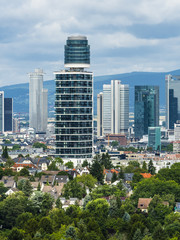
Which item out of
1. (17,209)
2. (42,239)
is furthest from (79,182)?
(42,239)

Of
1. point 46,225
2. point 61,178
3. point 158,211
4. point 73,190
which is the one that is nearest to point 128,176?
point 61,178

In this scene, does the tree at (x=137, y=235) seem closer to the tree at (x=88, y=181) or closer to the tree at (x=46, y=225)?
the tree at (x=46, y=225)

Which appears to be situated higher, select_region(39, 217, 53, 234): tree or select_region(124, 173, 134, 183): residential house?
select_region(124, 173, 134, 183): residential house

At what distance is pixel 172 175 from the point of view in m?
165

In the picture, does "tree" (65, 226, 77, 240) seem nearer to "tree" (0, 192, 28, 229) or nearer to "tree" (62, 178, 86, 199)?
"tree" (0, 192, 28, 229)

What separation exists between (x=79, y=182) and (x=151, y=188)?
25.1 m

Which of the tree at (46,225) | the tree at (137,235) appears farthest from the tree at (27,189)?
the tree at (137,235)

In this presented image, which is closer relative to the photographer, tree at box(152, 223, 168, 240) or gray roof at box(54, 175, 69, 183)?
tree at box(152, 223, 168, 240)

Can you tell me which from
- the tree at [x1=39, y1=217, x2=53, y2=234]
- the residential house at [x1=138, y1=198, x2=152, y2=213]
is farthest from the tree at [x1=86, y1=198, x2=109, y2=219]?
the tree at [x1=39, y1=217, x2=53, y2=234]

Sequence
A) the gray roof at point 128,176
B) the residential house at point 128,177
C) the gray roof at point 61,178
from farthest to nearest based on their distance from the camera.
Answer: the gray roof at point 128,176 < the residential house at point 128,177 < the gray roof at point 61,178

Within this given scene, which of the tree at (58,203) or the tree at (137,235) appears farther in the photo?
the tree at (58,203)

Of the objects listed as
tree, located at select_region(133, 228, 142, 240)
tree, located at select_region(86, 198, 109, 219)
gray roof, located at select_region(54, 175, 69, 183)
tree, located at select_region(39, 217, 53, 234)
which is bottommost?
tree, located at select_region(133, 228, 142, 240)

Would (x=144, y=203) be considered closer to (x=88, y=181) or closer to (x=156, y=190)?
(x=156, y=190)

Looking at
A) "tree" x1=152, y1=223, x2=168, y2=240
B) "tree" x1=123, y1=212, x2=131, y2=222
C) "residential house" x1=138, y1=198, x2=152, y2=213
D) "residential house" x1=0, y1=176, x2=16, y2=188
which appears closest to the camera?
"tree" x1=152, y1=223, x2=168, y2=240
